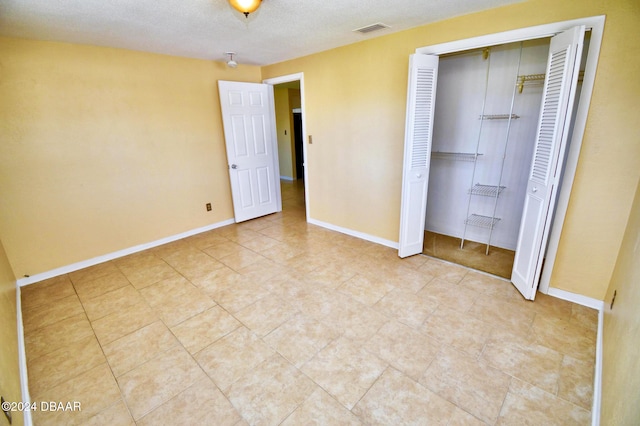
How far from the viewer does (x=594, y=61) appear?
2.06 m

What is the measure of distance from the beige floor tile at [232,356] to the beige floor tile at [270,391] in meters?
0.06

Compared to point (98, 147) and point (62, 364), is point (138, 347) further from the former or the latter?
point (98, 147)

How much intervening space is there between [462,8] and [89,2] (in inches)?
115

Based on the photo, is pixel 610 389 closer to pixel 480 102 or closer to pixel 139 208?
pixel 480 102

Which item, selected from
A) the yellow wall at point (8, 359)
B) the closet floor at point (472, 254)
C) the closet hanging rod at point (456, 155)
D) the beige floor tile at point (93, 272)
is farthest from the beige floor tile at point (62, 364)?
the closet hanging rod at point (456, 155)

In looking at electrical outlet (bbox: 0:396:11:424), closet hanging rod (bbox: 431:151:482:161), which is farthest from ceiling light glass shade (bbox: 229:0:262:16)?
closet hanging rod (bbox: 431:151:482:161)

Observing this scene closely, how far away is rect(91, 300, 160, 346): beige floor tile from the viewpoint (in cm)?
224

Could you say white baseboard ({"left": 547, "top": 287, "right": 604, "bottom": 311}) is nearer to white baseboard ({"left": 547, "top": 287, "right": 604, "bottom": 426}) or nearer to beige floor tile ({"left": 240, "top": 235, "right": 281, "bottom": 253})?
white baseboard ({"left": 547, "top": 287, "right": 604, "bottom": 426})

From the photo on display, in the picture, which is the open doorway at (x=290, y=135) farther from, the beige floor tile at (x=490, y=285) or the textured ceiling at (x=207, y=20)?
the beige floor tile at (x=490, y=285)

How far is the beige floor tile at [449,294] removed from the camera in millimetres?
2471

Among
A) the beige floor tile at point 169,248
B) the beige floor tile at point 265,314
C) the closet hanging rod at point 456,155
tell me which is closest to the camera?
the beige floor tile at point 265,314

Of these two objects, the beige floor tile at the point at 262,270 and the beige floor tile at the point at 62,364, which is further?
the beige floor tile at the point at 262,270

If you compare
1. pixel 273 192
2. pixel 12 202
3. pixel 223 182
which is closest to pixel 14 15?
pixel 12 202

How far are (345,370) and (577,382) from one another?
1.40 metres
